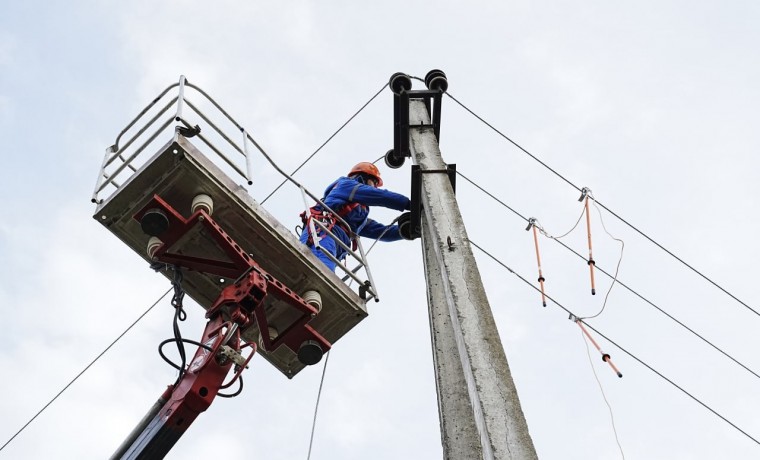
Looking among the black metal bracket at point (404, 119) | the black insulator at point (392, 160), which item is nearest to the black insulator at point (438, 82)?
the black metal bracket at point (404, 119)

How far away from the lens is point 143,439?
230 inches

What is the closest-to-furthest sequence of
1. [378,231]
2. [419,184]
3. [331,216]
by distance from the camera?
1. [419,184]
2. [331,216]
3. [378,231]

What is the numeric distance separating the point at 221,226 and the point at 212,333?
3.02ft

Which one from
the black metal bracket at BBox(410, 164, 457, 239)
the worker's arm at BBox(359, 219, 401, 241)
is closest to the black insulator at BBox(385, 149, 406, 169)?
the worker's arm at BBox(359, 219, 401, 241)

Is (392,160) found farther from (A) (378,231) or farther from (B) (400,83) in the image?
(A) (378,231)

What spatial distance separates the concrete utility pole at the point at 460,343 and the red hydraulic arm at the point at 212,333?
48.1 inches

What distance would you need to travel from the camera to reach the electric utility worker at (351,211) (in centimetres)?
878

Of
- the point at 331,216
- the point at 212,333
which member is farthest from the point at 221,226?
the point at 331,216

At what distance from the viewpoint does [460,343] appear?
16.1 feet

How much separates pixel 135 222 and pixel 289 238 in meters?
1.22

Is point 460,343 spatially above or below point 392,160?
below

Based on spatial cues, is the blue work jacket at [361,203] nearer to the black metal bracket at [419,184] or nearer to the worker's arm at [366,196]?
the worker's arm at [366,196]

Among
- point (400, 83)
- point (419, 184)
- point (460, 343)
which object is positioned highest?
point (400, 83)

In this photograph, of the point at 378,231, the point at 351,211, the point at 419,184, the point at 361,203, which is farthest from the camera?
the point at 378,231
